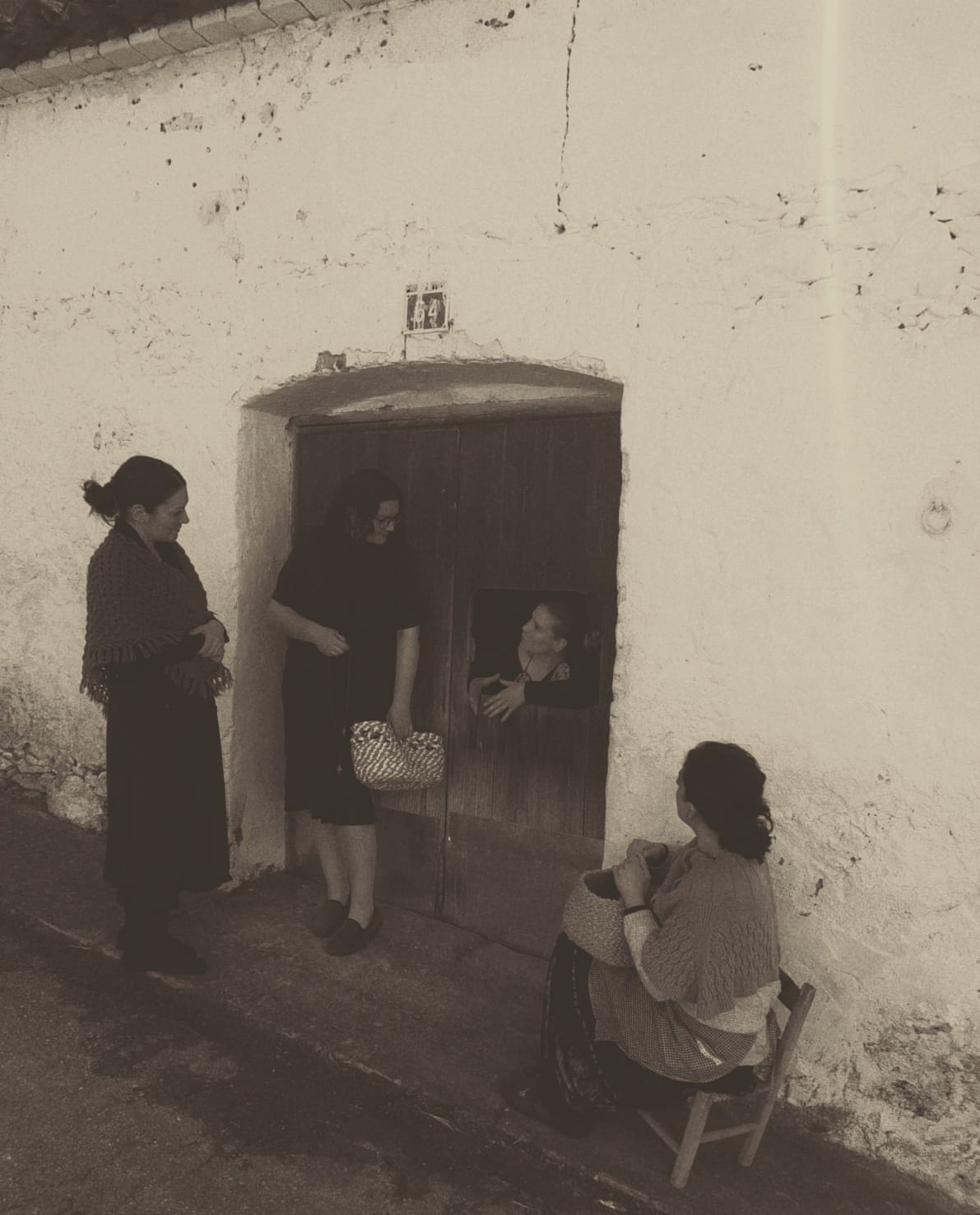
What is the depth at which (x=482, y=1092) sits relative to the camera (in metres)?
2.81

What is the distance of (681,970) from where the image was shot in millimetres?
2367

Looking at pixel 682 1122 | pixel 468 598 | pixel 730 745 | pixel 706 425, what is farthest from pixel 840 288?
pixel 682 1122

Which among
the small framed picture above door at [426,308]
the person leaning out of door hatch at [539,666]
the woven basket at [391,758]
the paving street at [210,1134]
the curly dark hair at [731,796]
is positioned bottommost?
the paving street at [210,1134]

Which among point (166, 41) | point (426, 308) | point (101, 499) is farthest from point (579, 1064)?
point (166, 41)

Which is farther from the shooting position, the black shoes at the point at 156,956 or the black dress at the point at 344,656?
the black dress at the point at 344,656

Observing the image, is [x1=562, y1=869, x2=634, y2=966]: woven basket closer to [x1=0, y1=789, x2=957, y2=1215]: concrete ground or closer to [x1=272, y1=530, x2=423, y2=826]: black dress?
[x1=0, y1=789, x2=957, y2=1215]: concrete ground

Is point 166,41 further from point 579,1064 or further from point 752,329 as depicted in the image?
point 579,1064

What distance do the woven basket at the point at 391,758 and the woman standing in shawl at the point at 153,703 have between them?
53 cm

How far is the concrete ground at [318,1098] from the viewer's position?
2420 mm

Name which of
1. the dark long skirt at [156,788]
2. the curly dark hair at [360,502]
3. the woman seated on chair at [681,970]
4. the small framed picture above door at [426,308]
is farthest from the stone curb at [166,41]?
the woman seated on chair at [681,970]

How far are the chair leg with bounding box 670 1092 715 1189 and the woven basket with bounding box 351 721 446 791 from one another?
1.50 metres

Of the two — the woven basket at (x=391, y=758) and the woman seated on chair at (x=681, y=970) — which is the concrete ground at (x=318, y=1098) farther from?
the woven basket at (x=391, y=758)

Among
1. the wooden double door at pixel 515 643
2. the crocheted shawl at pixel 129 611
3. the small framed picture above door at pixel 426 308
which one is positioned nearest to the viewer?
the crocheted shawl at pixel 129 611

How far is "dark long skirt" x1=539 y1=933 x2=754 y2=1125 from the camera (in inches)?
97.5
